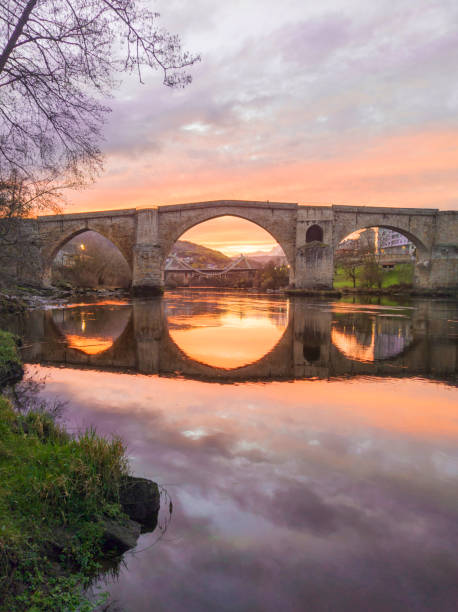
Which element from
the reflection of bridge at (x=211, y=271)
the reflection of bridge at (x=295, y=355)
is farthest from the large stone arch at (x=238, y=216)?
the reflection of bridge at (x=211, y=271)

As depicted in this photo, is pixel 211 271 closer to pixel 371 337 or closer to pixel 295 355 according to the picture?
pixel 371 337

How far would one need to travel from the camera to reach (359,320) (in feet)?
57.6

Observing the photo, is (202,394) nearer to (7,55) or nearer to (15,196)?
(7,55)

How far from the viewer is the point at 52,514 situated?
8.34 feet

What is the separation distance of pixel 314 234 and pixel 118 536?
39.7 m

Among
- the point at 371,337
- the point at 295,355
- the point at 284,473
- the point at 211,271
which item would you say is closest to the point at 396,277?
the point at 371,337

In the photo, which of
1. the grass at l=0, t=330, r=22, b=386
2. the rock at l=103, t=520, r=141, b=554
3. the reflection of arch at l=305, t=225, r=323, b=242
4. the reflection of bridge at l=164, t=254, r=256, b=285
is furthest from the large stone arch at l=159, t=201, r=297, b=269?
the reflection of bridge at l=164, t=254, r=256, b=285

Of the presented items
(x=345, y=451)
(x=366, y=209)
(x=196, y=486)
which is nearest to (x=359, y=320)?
(x=345, y=451)

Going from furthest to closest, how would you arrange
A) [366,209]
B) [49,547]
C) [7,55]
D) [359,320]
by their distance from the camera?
[366,209] < [359,320] < [7,55] < [49,547]

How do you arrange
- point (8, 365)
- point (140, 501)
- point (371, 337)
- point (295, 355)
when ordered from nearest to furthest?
point (140, 501), point (8, 365), point (295, 355), point (371, 337)

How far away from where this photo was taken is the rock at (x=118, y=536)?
101 inches

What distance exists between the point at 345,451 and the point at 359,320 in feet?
47.0

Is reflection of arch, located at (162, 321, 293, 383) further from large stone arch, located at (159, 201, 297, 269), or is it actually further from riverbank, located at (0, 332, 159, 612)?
large stone arch, located at (159, 201, 297, 269)

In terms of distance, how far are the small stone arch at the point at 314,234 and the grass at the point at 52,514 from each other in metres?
38.6
